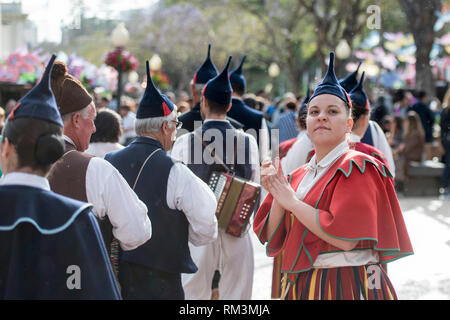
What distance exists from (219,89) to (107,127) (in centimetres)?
110

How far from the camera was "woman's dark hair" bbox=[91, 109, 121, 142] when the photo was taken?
539 cm

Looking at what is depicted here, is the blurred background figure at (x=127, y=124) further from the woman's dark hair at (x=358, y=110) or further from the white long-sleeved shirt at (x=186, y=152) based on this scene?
the woman's dark hair at (x=358, y=110)

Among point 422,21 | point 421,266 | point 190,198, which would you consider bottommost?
point 421,266

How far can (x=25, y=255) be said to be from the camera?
204 cm

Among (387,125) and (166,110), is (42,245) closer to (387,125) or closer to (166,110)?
(166,110)

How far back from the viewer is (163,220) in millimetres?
3529

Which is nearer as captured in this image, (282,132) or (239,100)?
(239,100)

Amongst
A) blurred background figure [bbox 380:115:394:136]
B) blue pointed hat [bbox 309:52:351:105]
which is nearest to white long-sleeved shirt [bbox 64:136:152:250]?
blue pointed hat [bbox 309:52:351:105]

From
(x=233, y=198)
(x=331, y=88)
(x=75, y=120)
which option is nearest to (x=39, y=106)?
(x=75, y=120)

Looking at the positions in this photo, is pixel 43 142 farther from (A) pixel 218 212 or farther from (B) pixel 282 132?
(B) pixel 282 132

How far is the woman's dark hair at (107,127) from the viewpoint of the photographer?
539cm

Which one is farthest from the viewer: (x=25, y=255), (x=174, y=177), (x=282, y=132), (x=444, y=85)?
(x=444, y=85)
